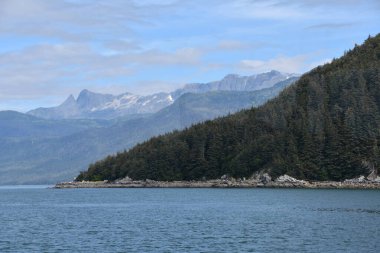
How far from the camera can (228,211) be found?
13212 cm

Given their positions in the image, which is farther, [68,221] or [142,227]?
[68,221]

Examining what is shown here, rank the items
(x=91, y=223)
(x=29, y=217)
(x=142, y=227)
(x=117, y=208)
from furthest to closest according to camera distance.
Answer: (x=117, y=208), (x=29, y=217), (x=91, y=223), (x=142, y=227)

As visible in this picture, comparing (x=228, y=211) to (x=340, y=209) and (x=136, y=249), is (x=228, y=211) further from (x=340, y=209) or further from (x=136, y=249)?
(x=136, y=249)

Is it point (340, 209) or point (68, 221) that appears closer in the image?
point (68, 221)

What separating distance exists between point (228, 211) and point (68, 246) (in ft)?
177

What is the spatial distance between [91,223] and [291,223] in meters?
32.8

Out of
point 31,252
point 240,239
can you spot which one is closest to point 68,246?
point 31,252

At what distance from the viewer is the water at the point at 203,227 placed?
269 ft

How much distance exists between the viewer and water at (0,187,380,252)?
82.1m

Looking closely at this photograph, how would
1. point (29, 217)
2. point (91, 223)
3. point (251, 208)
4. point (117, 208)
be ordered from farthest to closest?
1. point (117, 208)
2. point (251, 208)
3. point (29, 217)
4. point (91, 223)

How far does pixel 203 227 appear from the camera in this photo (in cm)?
10269

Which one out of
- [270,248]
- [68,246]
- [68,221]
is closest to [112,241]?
[68,246]

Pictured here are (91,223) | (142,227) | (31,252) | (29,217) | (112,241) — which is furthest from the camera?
(29,217)

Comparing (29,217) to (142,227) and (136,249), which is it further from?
Result: (136,249)
